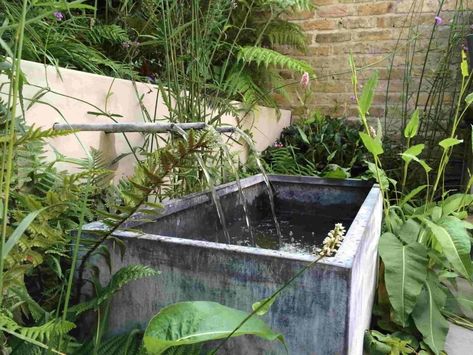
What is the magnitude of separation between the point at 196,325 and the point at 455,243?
1.08m

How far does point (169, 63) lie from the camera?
1.42 m

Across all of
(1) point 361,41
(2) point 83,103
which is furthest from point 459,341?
(1) point 361,41

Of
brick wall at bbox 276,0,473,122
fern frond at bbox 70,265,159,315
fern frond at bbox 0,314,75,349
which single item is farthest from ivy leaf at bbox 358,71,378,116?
brick wall at bbox 276,0,473,122

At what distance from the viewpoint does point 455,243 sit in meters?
1.31

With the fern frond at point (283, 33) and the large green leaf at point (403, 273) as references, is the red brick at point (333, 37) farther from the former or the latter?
the large green leaf at point (403, 273)

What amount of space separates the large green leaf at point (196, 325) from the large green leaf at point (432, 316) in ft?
2.88

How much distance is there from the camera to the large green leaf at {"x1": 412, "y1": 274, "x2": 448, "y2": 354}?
1230 mm

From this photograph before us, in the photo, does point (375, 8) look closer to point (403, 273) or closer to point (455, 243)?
point (455, 243)

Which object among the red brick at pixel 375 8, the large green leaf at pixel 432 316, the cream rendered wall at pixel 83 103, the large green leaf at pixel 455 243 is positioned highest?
the red brick at pixel 375 8

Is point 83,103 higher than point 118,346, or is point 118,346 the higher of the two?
point 83,103

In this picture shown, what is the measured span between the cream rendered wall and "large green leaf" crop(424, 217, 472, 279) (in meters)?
1.13

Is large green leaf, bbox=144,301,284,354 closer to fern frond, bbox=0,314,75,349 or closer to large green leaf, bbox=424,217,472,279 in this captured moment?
fern frond, bbox=0,314,75,349

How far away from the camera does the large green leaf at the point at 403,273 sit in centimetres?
120

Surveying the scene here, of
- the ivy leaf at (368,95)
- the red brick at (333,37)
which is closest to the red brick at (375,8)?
the red brick at (333,37)
